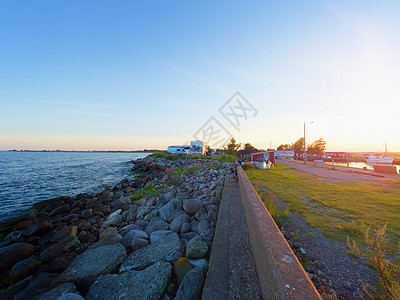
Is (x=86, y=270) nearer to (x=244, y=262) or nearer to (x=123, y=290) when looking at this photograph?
(x=123, y=290)

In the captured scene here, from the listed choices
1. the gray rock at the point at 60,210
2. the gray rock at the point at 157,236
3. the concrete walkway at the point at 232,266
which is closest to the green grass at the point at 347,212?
the concrete walkway at the point at 232,266

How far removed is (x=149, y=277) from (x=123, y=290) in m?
0.37

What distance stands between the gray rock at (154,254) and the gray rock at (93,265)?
23 centimetres

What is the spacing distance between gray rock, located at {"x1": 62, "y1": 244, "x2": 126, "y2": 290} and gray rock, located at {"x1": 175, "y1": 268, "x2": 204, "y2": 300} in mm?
1640

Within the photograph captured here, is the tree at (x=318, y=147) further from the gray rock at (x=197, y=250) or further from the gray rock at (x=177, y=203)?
the gray rock at (x=197, y=250)

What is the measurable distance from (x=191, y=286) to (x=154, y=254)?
49.2 inches

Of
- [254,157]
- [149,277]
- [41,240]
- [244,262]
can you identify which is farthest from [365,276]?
[254,157]

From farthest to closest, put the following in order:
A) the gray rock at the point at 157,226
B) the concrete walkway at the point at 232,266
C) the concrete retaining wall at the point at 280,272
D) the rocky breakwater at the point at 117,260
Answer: the gray rock at the point at 157,226, the rocky breakwater at the point at 117,260, the concrete walkway at the point at 232,266, the concrete retaining wall at the point at 280,272

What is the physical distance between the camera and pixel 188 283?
2271 mm

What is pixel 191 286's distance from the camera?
2227 mm

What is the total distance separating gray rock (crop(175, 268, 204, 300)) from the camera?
2.14 meters

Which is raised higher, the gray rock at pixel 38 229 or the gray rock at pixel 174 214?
the gray rock at pixel 174 214

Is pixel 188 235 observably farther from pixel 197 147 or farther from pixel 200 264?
pixel 197 147

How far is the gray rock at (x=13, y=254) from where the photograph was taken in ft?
13.3
